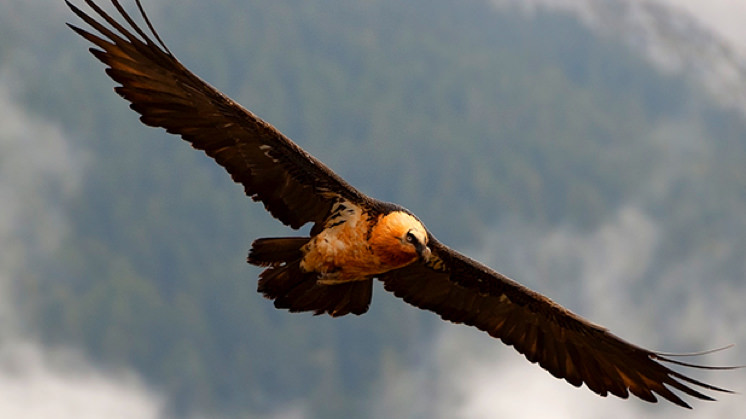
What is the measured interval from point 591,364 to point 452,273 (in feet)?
7.71

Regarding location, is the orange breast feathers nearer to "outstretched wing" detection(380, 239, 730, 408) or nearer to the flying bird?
the flying bird

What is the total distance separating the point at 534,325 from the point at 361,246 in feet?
11.6

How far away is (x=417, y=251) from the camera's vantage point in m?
11.6

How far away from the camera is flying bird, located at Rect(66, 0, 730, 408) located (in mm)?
11484

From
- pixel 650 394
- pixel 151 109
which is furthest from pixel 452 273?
pixel 151 109

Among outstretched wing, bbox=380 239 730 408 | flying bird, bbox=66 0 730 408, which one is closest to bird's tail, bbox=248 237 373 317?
flying bird, bbox=66 0 730 408

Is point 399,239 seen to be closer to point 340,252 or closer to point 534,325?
point 340,252

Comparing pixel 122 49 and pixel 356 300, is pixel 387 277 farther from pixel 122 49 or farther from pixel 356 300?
pixel 122 49

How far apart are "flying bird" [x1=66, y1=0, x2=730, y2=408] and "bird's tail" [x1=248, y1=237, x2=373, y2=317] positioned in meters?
0.01

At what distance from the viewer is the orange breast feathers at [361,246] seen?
11633 millimetres

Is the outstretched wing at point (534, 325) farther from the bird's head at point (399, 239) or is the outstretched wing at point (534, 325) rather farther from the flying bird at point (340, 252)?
the bird's head at point (399, 239)

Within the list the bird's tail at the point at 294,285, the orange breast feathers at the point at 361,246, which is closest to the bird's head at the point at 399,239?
the orange breast feathers at the point at 361,246

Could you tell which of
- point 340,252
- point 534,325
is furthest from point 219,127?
point 534,325

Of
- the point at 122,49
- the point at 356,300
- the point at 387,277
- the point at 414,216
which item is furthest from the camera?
the point at 387,277
